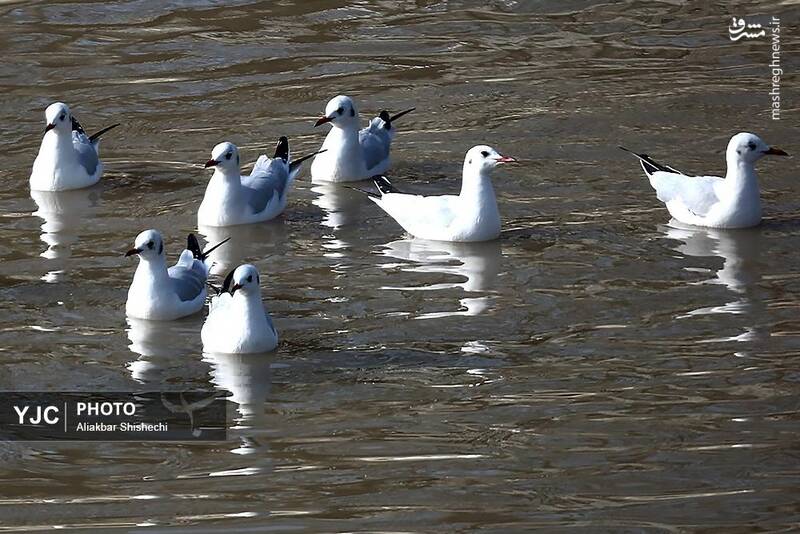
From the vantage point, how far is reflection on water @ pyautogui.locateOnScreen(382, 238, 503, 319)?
1121 cm

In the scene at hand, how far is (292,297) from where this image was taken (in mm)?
11062

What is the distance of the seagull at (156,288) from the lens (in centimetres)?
1047

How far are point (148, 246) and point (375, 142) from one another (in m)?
4.30

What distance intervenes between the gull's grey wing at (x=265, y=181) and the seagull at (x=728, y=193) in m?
3.07

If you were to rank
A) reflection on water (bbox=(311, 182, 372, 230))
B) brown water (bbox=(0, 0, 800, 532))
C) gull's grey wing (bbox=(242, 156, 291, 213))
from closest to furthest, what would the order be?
1. brown water (bbox=(0, 0, 800, 532))
2. gull's grey wing (bbox=(242, 156, 291, 213))
3. reflection on water (bbox=(311, 182, 372, 230))

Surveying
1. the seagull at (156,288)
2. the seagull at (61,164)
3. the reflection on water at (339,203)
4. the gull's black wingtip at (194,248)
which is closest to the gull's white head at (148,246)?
the seagull at (156,288)

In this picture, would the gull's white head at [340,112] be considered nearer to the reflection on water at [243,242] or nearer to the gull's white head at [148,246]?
the reflection on water at [243,242]

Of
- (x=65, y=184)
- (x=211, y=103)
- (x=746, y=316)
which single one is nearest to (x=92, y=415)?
(x=746, y=316)

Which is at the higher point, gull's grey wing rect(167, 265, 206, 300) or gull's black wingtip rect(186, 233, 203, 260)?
gull's black wingtip rect(186, 233, 203, 260)

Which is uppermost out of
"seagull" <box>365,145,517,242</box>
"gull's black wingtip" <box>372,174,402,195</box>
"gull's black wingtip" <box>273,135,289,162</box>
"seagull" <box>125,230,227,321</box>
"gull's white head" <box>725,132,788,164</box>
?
"gull's black wingtip" <box>273,135,289,162</box>

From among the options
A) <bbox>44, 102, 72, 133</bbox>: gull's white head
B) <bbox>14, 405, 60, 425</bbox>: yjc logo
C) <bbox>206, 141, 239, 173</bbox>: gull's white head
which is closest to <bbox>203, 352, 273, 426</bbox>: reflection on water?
<bbox>14, 405, 60, 425</bbox>: yjc logo

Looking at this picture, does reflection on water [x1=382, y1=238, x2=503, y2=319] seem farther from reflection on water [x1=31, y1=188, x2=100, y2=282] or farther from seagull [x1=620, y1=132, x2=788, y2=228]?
reflection on water [x1=31, y1=188, x2=100, y2=282]

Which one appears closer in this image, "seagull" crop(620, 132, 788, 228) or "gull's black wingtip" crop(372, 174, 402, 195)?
"seagull" crop(620, 132, 788, 228)

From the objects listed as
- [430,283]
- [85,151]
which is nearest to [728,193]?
[430,283]
